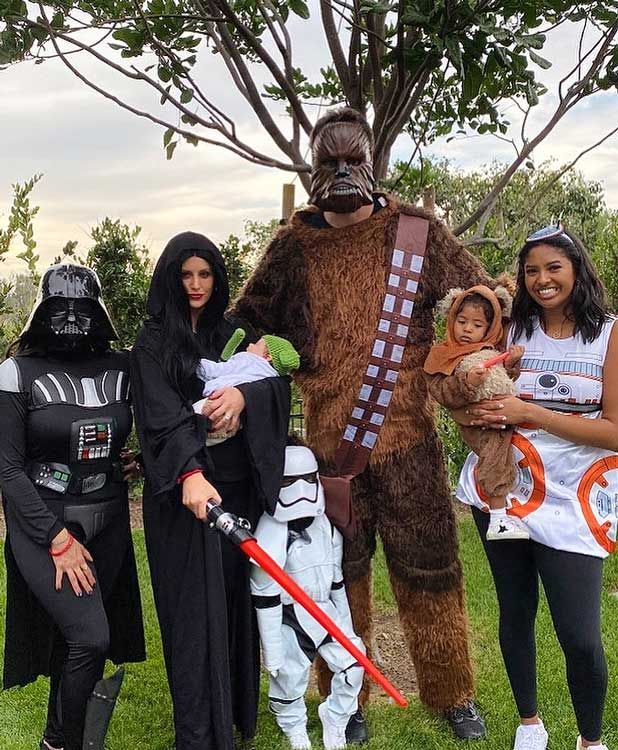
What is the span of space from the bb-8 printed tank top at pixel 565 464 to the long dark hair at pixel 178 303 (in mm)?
1076

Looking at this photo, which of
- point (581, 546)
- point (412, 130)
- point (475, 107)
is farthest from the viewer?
point (412, 130)

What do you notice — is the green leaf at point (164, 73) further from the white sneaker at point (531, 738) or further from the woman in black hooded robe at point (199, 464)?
the white sneaker at point (531, 738)

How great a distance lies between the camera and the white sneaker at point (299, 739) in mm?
2691

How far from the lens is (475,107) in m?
3.53

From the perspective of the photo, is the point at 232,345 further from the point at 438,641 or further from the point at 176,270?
the point at 438,641

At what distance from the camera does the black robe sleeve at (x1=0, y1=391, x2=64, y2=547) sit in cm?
244

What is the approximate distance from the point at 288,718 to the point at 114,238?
3905 millimetres

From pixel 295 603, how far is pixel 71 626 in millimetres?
749

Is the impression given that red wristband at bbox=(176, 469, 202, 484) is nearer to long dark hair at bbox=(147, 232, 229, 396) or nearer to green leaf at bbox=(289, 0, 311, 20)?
long dark hair at bbox=(147, 232, 229, 396)

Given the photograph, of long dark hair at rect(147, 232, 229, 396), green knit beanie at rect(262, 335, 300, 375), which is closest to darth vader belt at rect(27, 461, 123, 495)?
long dark hair at rect(147, 232, 229, 396)

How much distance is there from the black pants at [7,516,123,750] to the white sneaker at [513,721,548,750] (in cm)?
150

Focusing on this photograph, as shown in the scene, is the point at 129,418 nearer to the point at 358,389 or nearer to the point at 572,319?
the point at 358,389

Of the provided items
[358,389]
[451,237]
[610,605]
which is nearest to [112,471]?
[358,389]

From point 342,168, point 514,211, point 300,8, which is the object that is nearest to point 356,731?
point 342,168
